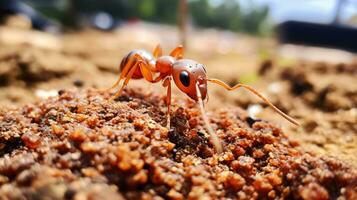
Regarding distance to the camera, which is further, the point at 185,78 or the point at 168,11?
the point at 168,11

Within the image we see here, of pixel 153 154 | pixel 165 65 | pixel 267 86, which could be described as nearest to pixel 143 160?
pixel 153 154

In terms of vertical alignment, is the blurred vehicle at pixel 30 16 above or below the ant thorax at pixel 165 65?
below

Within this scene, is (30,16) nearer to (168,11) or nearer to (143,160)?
(143,160)

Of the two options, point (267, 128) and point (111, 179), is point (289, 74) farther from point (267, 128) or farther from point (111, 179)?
point (111, 179)

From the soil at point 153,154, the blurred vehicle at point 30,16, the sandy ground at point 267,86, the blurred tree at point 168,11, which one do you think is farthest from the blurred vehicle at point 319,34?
the blurred tree at point 168,11

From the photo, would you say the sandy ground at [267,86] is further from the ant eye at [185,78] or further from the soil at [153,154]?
the ant eye at [185,78]

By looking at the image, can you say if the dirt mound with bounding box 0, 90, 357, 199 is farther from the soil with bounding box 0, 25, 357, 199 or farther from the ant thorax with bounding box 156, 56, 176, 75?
the ant thorax with bounding box 156, 56, 176, 75

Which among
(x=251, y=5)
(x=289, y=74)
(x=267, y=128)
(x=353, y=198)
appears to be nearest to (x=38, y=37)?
(x=289, y=74)
